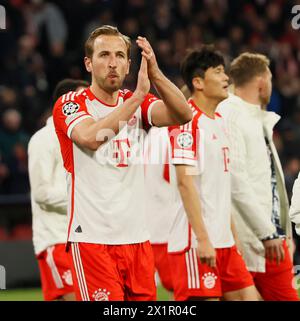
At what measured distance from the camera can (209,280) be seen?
670 cm

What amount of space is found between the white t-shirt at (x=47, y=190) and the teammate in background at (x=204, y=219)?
3.95 ft

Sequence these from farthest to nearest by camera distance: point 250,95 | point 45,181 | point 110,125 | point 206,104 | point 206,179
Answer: point 45,181 → point 250,95 → point 206,104 → point 206,179 → point 110,125

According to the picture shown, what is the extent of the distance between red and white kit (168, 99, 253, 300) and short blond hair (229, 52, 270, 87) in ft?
2.85

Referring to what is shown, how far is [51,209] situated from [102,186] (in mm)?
2342

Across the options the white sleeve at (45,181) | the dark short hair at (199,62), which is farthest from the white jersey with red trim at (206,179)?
the white sleeve at (45,181)

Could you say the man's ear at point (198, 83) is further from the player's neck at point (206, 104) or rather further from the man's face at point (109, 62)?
the man's face at point (109, 62)

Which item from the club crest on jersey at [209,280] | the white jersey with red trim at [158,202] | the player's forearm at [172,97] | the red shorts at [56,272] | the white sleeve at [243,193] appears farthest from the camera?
the white jersey with red trim at [158,202]

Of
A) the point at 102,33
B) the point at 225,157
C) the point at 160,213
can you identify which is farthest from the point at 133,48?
the point at 102,33

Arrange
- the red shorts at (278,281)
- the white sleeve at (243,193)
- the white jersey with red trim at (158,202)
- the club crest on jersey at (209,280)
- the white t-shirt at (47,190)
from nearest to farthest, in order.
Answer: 1. the club crest on jersey at (209,280)
2. the white sleeve at (243,193)
3. the red shorts at (278,281)
4. the white t-shirt at (47,190)
5. the white jersey with red trim at (158,202)

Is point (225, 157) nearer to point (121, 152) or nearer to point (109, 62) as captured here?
point (121, 152)

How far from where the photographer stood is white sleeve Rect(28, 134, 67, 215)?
7.70 metres

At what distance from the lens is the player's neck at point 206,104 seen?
276 inches

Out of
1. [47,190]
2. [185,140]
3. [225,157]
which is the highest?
[185,140]

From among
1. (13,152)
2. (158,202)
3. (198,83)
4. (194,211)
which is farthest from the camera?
(13,152)
